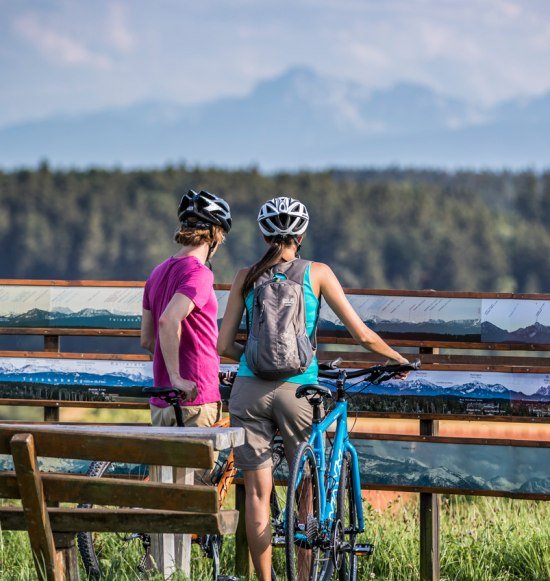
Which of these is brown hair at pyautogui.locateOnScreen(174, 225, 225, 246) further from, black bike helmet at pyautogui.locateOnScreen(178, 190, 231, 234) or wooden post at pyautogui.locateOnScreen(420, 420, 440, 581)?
wooden post at pyautogui.locateOnScreen(420, 420, 440, 581)

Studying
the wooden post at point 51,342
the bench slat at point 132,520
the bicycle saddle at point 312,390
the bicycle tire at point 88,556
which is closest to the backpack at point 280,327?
the bicycle saddle at point 312,390

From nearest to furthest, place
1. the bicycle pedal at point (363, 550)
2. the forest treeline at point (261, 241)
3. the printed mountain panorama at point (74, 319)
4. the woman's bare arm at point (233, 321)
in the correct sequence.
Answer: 1. the woman's bare arm at point (233, 321)
2. the bicycle pedal at point (363, 550)
3. the printed mountain panorama at point (74, 319)
4. the forest treeline at point (261, 241)

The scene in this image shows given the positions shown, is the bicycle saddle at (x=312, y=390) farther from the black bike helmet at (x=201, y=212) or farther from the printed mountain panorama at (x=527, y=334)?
the printed mountain panorama at (x=527, y=334)

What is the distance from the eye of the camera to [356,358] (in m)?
7.05

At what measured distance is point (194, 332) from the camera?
571 centimetres

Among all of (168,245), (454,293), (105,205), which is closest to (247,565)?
(454,293)

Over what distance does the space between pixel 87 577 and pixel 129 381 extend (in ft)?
5.07

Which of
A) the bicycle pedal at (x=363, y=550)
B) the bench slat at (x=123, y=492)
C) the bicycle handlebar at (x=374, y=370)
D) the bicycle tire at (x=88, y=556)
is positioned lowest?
the bicycle tire at (x=88, y=556)

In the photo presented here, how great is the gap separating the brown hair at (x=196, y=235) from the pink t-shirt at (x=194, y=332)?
92 mm

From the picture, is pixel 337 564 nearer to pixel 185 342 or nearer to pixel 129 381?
pixel 185 342

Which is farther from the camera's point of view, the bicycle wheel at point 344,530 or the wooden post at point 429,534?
the wooden post at point 429,534

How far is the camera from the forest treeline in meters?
76.5

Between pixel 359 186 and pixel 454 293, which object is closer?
pixel 454 293

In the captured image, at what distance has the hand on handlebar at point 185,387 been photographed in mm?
5594
